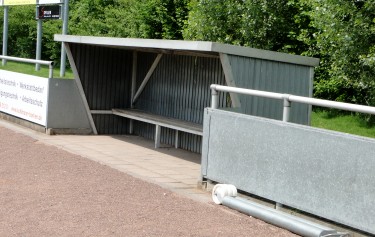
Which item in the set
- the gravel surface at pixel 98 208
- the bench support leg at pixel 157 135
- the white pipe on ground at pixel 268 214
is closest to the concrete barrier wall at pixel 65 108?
the bench support leg at pixel 157 135

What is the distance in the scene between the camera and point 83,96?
49.5 feet

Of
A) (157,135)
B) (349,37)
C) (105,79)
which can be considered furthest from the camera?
(105,79)

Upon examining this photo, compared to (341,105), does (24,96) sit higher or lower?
lower

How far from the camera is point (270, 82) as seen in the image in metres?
11.1

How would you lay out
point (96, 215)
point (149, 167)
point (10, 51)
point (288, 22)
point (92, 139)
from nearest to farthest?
point (96, 215)
point (149, 167)
point (92, 139)
point (288, 22)
point (10, 51)

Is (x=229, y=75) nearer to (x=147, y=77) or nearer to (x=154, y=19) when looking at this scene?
(x=147, y=77)

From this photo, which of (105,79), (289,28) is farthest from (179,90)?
(289,28)

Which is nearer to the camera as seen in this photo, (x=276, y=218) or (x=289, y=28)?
(x=276, y=218)

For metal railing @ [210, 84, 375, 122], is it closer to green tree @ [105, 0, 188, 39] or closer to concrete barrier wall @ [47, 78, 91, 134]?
concrete barrier wall @ [47, 78, 91, 134]

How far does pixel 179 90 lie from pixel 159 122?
109 cm

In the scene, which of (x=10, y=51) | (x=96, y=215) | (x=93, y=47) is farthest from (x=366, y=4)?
(x=10, y=51)

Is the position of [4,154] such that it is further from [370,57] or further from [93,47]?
[370,57]

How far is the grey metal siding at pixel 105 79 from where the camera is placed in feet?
49.9

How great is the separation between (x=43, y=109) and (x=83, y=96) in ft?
2.61
